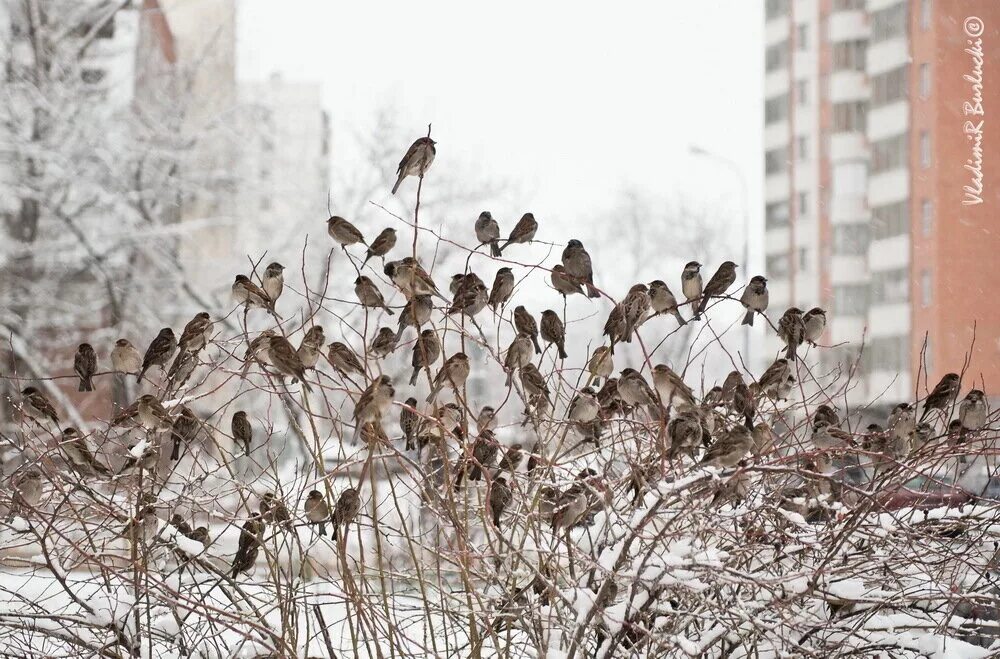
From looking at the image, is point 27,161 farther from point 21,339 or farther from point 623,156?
point 623,156

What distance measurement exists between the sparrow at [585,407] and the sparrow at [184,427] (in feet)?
2.74

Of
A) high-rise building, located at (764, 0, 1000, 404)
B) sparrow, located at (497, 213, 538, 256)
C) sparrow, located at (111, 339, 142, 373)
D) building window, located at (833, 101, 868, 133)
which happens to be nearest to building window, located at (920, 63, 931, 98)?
high-rise building, located at (764, 0, 1000, 404)

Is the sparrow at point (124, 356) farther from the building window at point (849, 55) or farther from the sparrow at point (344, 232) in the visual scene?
the building window at point (849, 55)

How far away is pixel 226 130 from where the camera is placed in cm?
1474

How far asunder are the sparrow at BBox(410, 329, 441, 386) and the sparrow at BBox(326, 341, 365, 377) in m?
0.13

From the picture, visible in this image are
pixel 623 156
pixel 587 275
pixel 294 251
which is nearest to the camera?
pixel 587 275

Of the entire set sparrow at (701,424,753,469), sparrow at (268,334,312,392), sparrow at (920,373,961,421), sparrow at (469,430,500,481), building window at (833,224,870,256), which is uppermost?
building window at (833,224,870,256)

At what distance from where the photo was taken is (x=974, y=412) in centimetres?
272

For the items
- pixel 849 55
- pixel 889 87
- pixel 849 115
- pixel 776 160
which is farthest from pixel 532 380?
pixel 776 160

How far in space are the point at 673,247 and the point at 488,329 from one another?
40.2 feet

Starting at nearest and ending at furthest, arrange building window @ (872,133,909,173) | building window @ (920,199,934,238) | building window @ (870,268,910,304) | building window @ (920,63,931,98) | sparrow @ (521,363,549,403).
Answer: sparrow @ (521,363,549,403) → building window @ (920,199,934,238) → building window @ (920,63,931,98) → building window @ (870,268,910,304) → building window @ (872,133,909,173)

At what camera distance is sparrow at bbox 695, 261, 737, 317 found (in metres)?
2.82

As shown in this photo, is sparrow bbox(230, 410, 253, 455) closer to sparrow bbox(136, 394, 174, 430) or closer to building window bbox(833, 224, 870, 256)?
sparrow bbox(136, 394, 174, 430)

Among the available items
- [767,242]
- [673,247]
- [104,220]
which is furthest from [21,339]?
[767,242]
